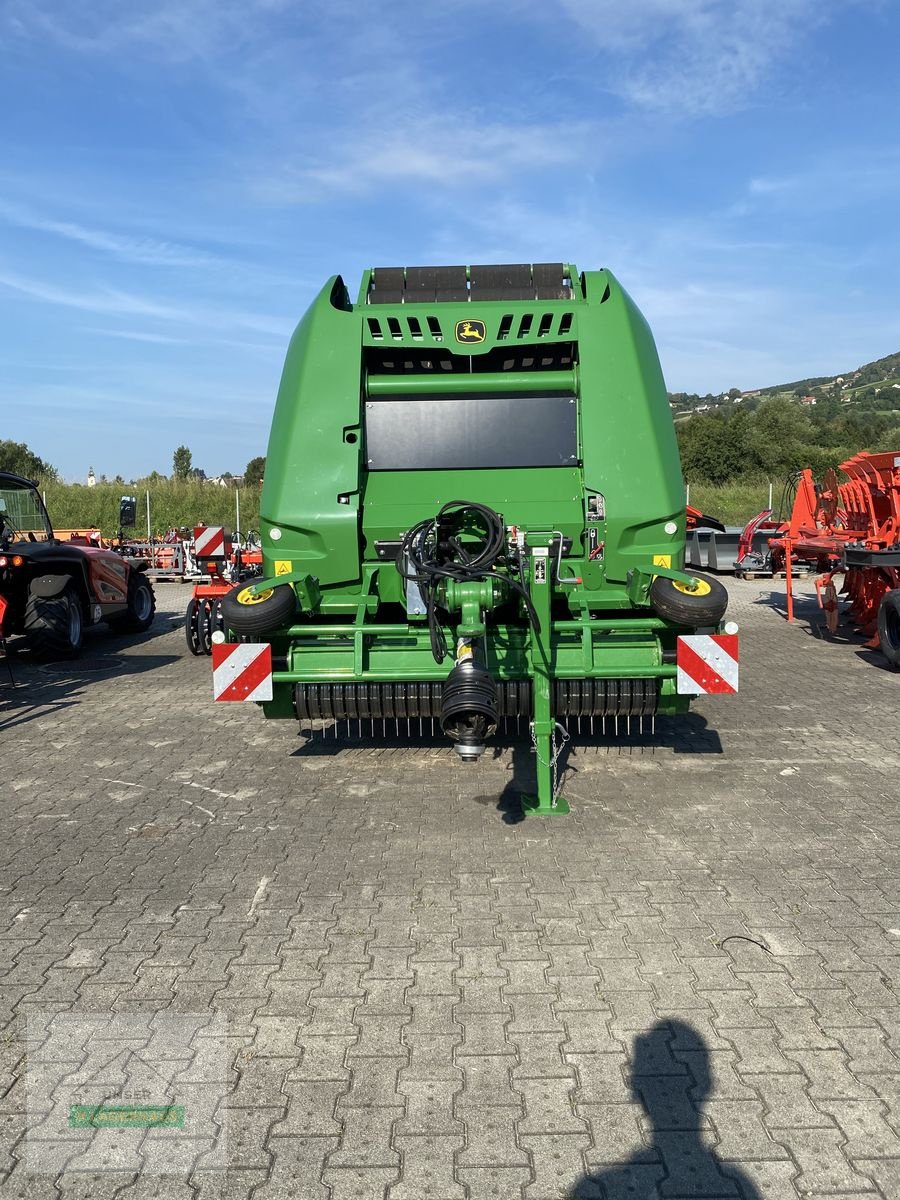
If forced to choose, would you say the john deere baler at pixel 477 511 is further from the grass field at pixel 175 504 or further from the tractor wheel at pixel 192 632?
the grass field at pixel 175 504

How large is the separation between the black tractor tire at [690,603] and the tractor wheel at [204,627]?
685 cm

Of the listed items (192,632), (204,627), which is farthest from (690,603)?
(192,632)

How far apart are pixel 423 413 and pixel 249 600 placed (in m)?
1.85

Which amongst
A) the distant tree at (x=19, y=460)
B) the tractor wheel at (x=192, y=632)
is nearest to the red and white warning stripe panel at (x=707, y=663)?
the tractor wheel at (x=192, y=632)

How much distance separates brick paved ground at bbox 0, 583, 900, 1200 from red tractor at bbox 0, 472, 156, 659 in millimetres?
4512

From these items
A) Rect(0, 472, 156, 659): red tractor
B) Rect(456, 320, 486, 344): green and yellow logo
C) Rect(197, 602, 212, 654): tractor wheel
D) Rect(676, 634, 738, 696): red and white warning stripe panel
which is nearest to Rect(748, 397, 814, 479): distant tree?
Rect(0, 472, 156, 659): red tractor

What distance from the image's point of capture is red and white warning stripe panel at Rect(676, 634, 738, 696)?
16.4 ft

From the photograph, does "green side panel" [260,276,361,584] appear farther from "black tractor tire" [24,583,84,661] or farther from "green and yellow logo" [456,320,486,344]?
"black tractor tire" [24,583,84,661]

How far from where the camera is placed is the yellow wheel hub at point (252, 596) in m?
5.21

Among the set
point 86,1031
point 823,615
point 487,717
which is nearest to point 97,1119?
point 86,1031

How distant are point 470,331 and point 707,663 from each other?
266cm

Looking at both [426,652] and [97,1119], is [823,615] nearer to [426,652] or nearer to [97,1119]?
[426,652]

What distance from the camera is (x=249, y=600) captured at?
5.22 m

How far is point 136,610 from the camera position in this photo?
43.8ft
